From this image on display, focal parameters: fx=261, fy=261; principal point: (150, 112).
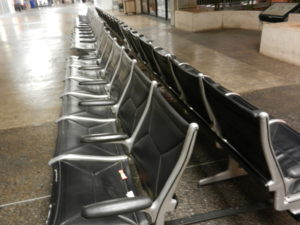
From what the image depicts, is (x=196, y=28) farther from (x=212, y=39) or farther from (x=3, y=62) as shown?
(x=3, y=62)

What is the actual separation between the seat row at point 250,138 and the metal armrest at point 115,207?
0.57 meters

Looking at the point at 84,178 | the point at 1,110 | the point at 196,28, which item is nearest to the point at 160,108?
the point at 84,178

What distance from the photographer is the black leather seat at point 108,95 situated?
1965mm

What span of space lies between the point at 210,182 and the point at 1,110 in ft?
8.90

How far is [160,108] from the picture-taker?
3.99 ft

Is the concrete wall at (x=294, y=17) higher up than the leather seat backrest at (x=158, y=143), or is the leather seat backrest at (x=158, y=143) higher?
the concrete wall at (x=294, y=17)

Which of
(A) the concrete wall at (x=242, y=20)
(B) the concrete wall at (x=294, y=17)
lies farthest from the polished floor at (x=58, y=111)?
(A) the concrete wall at (x=242, y=20)

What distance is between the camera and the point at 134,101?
169cm

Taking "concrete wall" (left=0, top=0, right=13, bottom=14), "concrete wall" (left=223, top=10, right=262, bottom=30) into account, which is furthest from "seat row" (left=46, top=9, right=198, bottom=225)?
"concrete wall" (left=0, top=0, right=13, bottom=14)

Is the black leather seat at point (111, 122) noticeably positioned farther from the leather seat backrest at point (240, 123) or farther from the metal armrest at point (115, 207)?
the metal armrest at point (115, 207)

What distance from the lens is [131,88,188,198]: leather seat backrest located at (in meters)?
1.03

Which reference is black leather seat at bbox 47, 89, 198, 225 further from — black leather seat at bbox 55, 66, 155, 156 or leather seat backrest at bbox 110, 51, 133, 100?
leather seat backrest at bbox 110, 51, 133, 100

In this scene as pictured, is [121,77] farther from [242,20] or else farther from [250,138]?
[242,20]

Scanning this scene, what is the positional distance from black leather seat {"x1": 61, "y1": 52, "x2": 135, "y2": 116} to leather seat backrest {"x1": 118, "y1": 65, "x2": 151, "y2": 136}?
13cm
